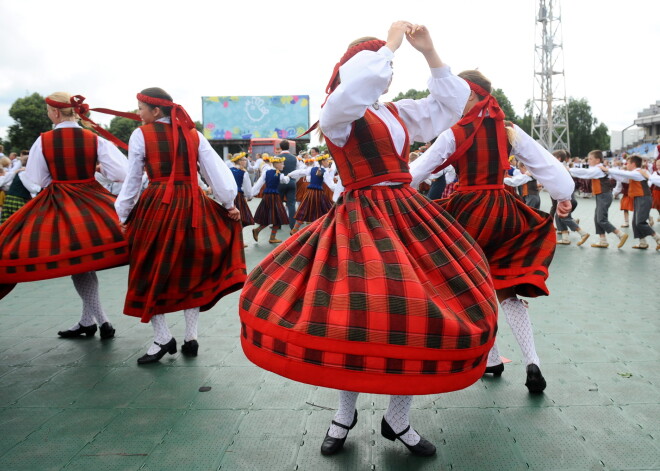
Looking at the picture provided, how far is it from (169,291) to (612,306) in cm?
389

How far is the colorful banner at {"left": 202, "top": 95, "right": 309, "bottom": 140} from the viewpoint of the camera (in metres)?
31.5

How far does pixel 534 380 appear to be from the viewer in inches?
114

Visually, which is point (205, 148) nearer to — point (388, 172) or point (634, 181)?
point (388, 172)

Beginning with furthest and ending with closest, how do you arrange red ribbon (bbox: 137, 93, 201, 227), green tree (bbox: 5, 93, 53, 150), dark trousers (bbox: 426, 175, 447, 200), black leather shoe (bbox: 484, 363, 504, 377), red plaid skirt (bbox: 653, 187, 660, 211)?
green tree (bbox: 5, 93, 53, 150)
red plaid skirt (bbox: 653, 187, 660, 211)
dark trousers (bbox: 426, 175, 447, 200)
red ribbon (bbox: 137, 93, 201, 227)
black leather shoe (bbox: 484, 363, 504, 377)

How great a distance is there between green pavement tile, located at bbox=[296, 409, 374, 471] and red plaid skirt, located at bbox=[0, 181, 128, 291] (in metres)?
1.90

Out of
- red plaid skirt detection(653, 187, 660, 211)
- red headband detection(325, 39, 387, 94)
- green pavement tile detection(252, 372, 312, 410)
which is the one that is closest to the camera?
red headband detection(325, 39, 387, 94)

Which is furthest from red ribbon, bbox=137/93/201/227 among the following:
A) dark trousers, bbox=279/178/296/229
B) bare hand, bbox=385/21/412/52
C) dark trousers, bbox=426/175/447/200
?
dark trousers, bbox=279/178/296/229

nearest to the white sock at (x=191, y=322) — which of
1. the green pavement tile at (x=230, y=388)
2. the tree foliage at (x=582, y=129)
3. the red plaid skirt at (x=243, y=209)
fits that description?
the green pavement tile at (x=230, y=388)

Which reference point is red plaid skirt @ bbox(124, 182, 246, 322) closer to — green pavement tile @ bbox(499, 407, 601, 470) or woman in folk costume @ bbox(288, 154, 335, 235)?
green pavement tile @ bbox(499, 407, 601, 470)

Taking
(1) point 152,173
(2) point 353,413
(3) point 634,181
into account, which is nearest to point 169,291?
(1) point 152,173

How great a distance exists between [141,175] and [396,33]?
2.10m

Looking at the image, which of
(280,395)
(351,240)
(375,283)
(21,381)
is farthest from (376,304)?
(21,381)

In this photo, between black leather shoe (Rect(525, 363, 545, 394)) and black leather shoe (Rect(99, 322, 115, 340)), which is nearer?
black leather shoe (Rect(525, 363, 545, 394))

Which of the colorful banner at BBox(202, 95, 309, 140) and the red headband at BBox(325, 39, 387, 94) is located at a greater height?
the colorful banner at BBox(202, 95, 309, 140)
